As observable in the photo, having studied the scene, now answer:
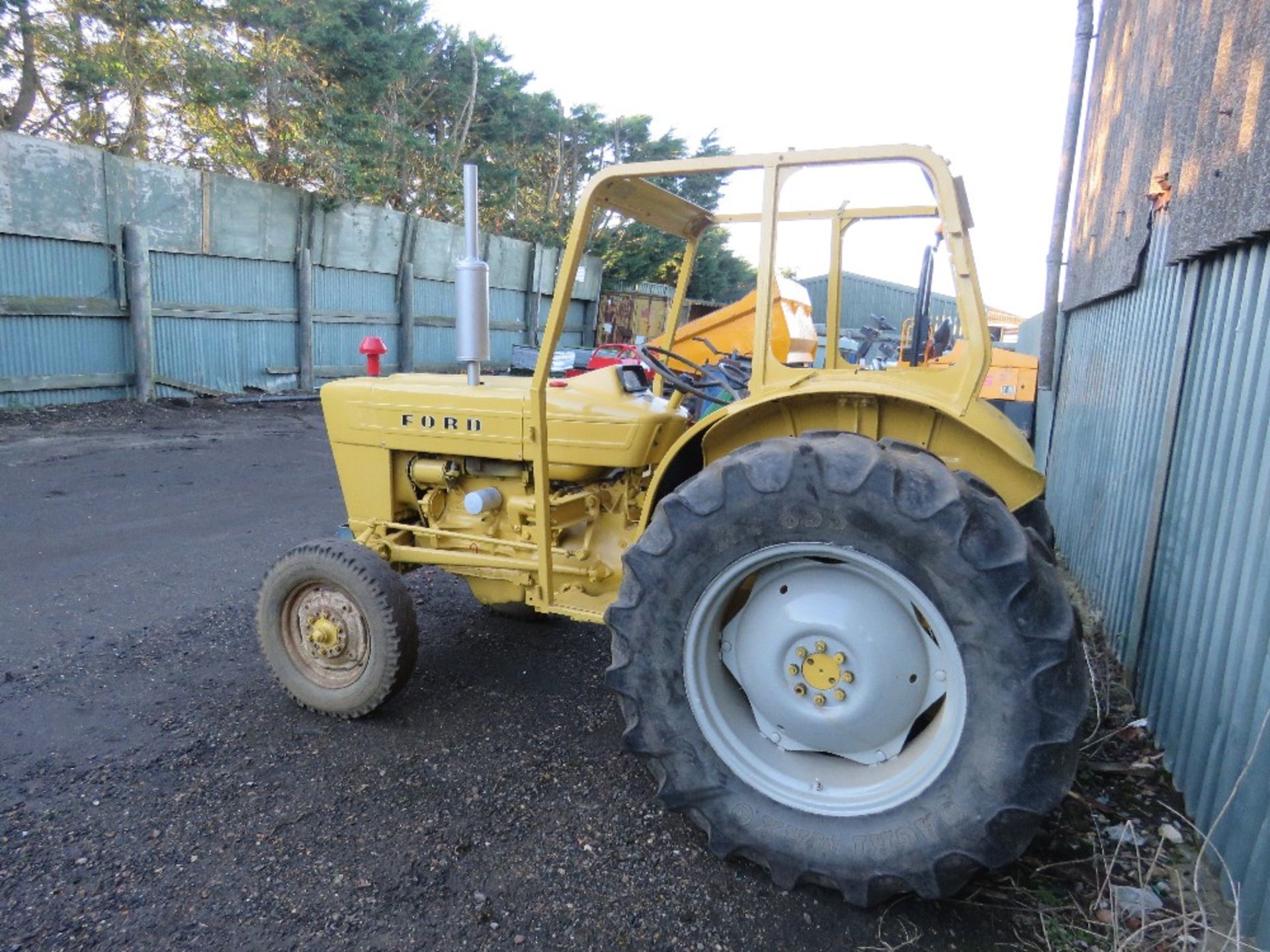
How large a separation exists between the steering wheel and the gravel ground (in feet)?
4.56

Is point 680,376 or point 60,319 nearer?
point 680,376

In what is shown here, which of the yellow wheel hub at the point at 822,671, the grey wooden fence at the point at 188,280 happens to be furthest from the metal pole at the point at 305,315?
the yellow wheel hub at the point at 822,671

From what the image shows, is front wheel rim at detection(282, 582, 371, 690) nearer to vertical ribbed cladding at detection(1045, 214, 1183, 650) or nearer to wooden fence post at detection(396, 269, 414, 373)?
vertical ribbed cladding at detection(1045, 214, 1183, 650)

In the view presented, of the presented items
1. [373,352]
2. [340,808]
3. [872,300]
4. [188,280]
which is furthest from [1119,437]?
[872,300]

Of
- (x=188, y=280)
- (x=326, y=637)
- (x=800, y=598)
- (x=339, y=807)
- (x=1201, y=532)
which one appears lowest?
(x=339, y=807)

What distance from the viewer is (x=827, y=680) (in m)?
2.43

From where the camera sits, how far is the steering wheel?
3.31 meters

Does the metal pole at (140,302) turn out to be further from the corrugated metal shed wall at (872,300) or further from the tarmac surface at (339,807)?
the corrugated metal shed wall at (872,300)

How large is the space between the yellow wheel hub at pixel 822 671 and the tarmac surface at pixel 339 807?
605mm

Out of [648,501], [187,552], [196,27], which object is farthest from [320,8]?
[648,501]

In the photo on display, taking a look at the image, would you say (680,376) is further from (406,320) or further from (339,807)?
(406,320)

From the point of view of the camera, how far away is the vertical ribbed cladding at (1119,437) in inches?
150

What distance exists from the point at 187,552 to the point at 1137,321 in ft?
19.4

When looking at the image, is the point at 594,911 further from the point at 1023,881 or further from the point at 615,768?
the point at 1023,881
